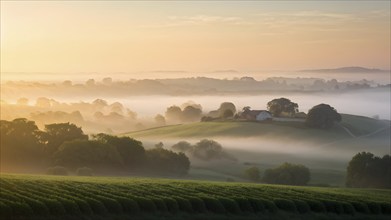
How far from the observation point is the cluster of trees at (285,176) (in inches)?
3054

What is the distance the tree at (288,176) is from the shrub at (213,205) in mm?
34881

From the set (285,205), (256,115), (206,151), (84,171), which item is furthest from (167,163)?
(256,115)

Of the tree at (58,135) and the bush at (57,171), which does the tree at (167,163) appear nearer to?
the tree at (58,135)

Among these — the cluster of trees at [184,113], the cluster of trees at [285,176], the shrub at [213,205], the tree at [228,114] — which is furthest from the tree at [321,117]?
the shrub at [213,205]

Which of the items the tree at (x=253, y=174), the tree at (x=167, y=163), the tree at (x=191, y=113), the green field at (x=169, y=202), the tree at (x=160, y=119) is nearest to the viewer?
the green field at (x=169, y=202)

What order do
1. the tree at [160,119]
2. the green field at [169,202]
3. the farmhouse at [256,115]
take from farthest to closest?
the tree at [160,119] → the farmhouse at [256,115] → the green field at [169,202]

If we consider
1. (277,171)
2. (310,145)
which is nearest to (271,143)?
(310,145)

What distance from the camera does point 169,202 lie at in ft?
136

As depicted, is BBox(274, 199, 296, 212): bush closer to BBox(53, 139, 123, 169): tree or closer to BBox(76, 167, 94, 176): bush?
BBox(76, 167, 94, 176): bush

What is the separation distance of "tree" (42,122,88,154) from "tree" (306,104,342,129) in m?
49.2

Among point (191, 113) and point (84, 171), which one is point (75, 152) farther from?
point (191, 113)

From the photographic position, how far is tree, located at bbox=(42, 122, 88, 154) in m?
81.1

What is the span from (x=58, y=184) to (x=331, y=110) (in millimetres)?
87210

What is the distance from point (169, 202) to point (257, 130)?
274 ft
